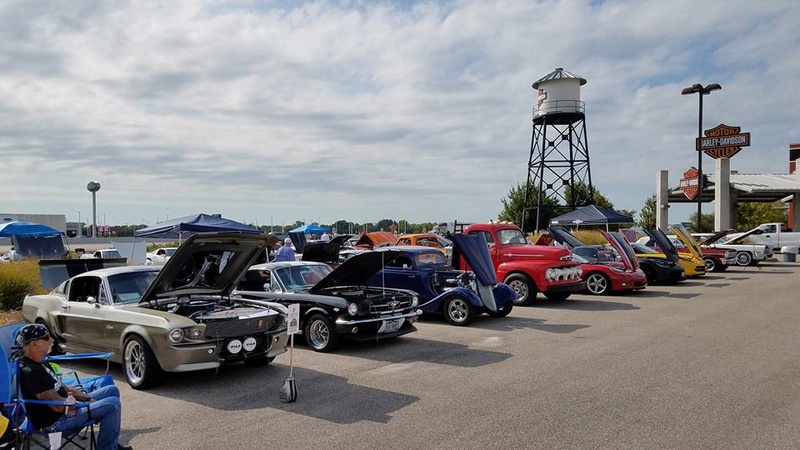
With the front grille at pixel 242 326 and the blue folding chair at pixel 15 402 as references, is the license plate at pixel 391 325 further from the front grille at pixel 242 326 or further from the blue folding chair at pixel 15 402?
the blue folding chair at pixel 15 402

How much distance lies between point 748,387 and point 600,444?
2.79m

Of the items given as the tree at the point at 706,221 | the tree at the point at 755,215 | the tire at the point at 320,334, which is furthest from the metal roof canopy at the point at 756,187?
the tire at the point at 320,334

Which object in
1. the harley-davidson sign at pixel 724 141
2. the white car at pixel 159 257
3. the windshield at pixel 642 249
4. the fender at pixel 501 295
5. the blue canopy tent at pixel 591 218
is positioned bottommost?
the fender at pixel 501 295

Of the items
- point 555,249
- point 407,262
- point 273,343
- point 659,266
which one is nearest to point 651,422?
point 273,343

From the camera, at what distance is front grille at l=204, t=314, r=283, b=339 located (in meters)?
7.25

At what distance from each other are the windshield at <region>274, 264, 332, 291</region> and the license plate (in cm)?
183

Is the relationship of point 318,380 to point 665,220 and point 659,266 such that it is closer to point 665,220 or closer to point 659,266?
point 659,266

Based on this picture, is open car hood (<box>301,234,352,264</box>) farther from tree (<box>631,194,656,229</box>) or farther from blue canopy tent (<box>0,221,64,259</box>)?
Answer: tree (<box>631,194,656,229</box>)

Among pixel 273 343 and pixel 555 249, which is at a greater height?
pixel 555 249

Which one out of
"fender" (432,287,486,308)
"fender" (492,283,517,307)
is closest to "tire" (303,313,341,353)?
"fender" (432,287,486,308)

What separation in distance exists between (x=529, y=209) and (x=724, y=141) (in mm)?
13253

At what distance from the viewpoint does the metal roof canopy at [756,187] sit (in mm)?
42656

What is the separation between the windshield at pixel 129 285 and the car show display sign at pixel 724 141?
39879mm

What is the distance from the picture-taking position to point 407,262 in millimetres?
12602
